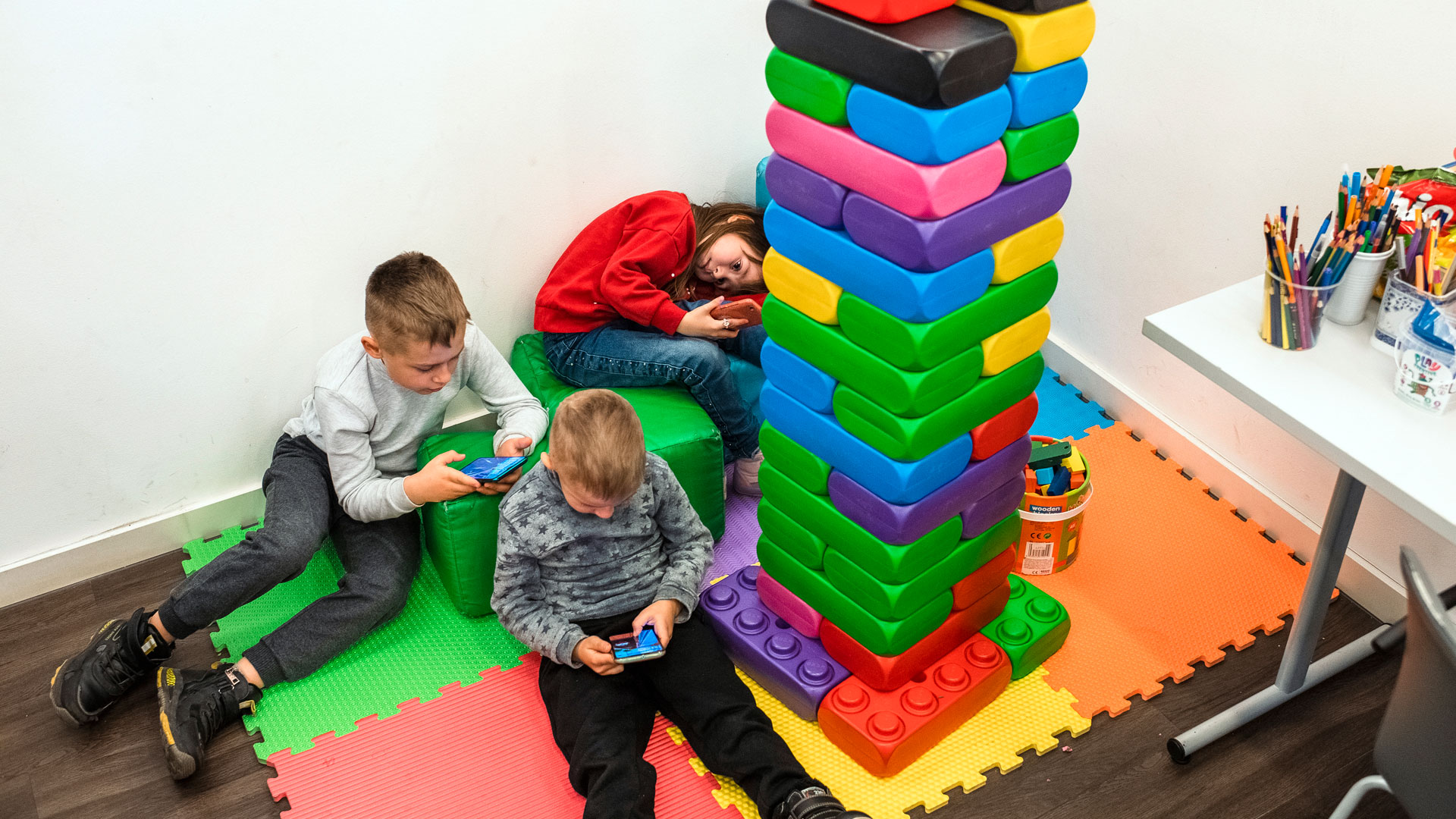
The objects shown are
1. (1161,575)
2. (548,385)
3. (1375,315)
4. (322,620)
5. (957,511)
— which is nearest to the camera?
(1375,315)

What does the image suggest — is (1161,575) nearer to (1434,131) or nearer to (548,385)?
(1434,131)

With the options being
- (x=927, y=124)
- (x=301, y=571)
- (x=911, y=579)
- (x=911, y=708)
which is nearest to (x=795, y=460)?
(x=911, y=579)

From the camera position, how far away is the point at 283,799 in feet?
7.61

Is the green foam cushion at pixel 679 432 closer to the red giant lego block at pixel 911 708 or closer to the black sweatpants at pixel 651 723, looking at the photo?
the black sweatpants at pixel 651 723

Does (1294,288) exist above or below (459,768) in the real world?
above

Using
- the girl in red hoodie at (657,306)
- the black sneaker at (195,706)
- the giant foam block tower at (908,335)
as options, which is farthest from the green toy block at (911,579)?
the black sneaker at (195,706)

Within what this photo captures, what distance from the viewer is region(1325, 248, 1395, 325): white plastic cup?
1.99 m

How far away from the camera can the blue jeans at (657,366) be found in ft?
9.63

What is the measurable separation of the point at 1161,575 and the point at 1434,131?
1.13m

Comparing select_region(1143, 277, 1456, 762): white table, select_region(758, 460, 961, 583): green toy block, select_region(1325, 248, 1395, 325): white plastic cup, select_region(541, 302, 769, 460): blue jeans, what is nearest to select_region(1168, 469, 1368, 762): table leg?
select_region(1143, 277, 1456, 762): white table

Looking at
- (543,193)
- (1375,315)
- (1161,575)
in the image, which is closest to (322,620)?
(543,193)

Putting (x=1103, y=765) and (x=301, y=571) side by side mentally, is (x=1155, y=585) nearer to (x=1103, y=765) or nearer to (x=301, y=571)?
(x=1103, y=765)

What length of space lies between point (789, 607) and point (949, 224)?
99 centimetres

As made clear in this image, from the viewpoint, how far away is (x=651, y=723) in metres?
2.38
